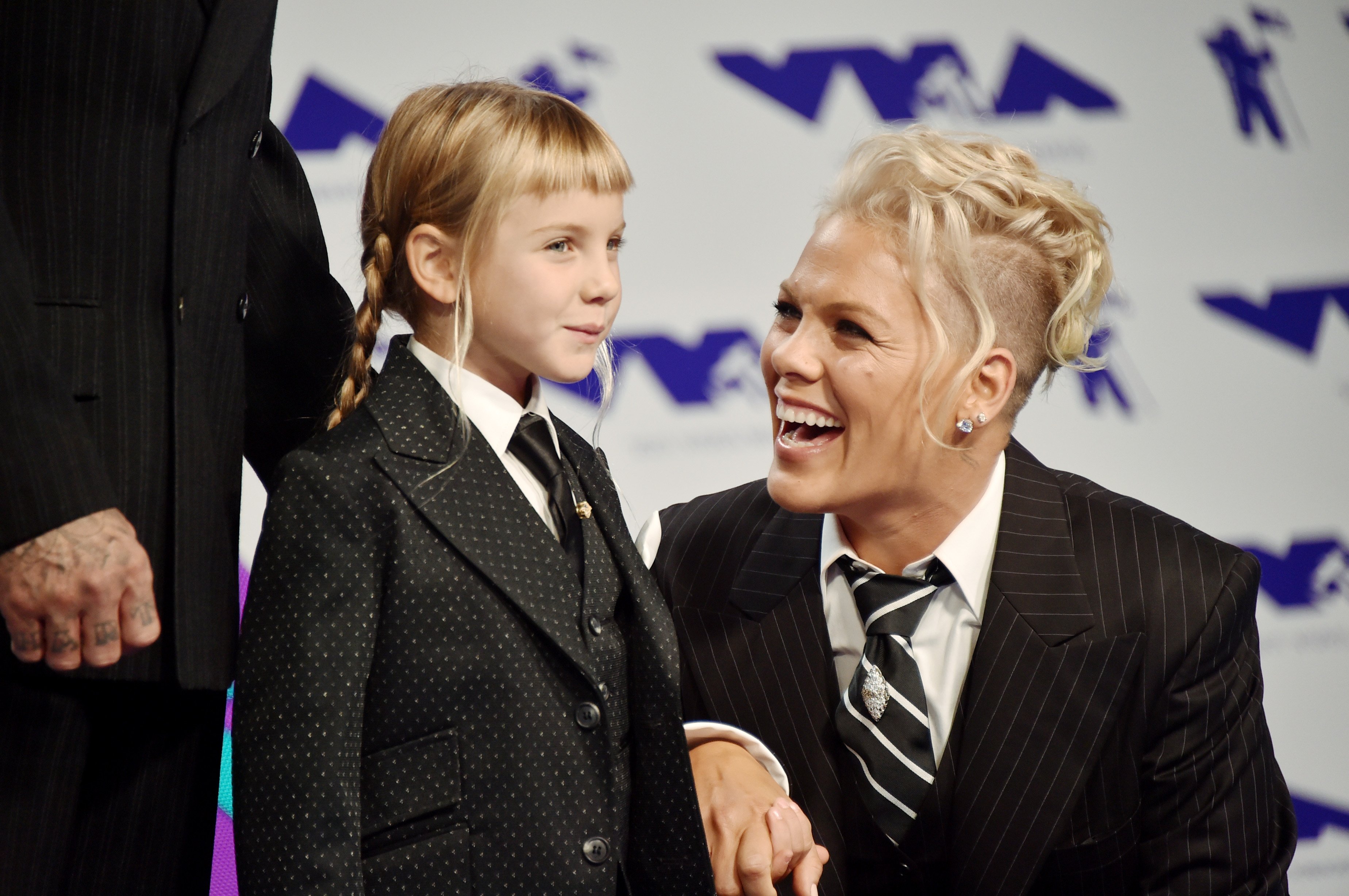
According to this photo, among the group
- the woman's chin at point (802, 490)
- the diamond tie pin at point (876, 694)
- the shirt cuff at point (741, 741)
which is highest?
the woman's chin at point (802, 490)

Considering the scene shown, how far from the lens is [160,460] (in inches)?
46.4

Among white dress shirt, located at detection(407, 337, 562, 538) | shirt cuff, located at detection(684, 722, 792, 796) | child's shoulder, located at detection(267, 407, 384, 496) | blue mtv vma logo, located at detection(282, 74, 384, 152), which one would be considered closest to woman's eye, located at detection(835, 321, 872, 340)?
white dress shirt, located at detection(407, 337, 562, 538)

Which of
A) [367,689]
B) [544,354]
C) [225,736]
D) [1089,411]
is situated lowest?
[225,736]

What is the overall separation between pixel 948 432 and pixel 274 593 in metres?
0.88

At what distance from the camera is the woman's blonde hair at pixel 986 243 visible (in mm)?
1553

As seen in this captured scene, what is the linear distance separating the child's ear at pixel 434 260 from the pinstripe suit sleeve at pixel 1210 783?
1.00 meters

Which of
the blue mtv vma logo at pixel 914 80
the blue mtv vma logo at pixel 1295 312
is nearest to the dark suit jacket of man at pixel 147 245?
the blue mtv vma logo at pixel 914 80

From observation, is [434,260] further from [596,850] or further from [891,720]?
[891,720]

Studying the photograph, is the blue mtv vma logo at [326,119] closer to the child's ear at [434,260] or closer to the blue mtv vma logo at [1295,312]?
the child's ear at [434,260]

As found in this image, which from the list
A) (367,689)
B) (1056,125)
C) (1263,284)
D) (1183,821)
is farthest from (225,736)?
(1263,284)

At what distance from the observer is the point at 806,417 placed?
160cm

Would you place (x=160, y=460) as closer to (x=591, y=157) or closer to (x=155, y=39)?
(x=155, y=39)

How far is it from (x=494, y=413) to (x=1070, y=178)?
188cm

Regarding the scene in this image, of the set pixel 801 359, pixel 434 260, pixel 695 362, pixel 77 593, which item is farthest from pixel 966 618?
pixel 695 362
